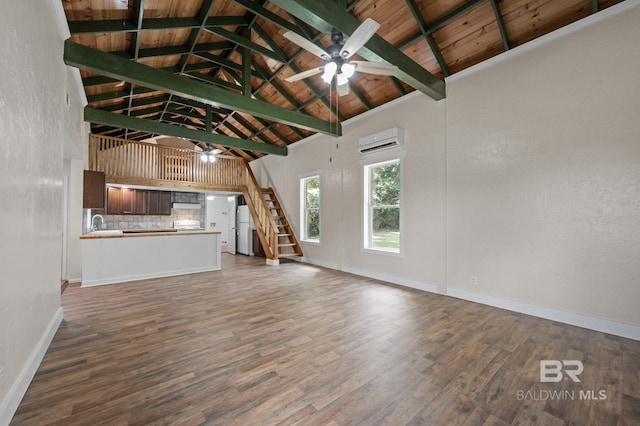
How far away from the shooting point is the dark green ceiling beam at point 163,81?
322 centimetres

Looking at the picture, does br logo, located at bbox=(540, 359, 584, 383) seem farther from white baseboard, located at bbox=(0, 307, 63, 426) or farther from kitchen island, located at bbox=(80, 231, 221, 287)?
kitchen island, located at bbox=(80, 231, 221, 287)

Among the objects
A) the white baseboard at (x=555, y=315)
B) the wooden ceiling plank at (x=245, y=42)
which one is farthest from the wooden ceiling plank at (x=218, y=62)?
the white baseboard at (x=555, y=315)

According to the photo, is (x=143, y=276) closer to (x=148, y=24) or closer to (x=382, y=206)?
(x=148, y=24)

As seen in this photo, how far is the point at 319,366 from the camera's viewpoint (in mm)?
2213

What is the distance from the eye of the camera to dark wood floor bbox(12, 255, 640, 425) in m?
1.70

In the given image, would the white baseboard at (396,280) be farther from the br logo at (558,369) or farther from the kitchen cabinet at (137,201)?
the kitchen cabinet at (137,201)

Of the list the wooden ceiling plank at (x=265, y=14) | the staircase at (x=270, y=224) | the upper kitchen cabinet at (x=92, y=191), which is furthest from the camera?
the staircase at (x=270, y=224)

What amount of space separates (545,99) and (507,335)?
9.21 feet

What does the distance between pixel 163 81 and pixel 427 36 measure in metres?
3.73

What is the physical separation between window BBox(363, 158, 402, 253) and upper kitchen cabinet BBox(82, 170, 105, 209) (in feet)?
16.5

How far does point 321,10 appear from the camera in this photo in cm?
264

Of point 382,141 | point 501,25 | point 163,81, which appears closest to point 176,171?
point 163,81

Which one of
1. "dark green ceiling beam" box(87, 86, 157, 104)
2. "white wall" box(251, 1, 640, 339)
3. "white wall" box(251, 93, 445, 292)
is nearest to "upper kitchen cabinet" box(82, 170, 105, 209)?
"dark green ceiling beam" box(87, 86, 157, 104)

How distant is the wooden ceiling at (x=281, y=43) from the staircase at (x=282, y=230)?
2603 mm
